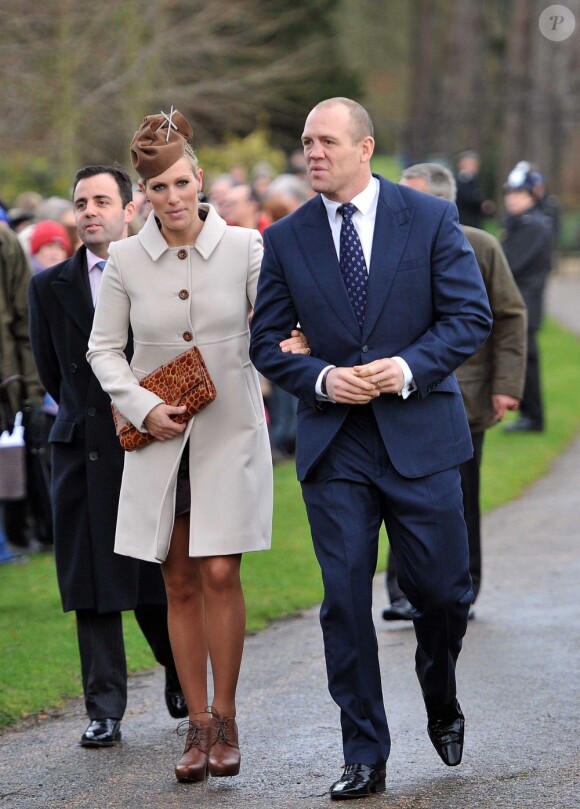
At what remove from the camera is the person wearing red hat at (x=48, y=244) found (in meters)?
9.26

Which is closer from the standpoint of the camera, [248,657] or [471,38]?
[248,657]

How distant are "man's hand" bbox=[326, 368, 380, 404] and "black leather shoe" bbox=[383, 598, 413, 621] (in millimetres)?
2876

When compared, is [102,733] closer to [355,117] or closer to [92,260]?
[92,260]

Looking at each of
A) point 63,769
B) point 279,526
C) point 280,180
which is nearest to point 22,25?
point 280,180

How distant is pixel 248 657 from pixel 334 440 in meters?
2.35

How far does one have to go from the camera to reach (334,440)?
15.5 feet

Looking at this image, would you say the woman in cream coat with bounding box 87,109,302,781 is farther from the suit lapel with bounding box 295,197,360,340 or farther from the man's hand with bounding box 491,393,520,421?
the man's hand with bounding box 491,393,520,421

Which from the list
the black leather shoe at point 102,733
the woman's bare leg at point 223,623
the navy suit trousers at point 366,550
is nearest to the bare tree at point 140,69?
the black leather shoe at point 102,733

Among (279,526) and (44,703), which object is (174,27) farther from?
(44,703)

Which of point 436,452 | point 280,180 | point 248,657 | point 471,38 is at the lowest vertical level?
point 248,657

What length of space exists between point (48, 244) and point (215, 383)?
4555 mm

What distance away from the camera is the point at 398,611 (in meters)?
7.21

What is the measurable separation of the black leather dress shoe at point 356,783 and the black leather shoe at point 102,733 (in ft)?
3.71

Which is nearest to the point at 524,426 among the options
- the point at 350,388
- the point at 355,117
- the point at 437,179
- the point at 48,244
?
the point at 48,244
